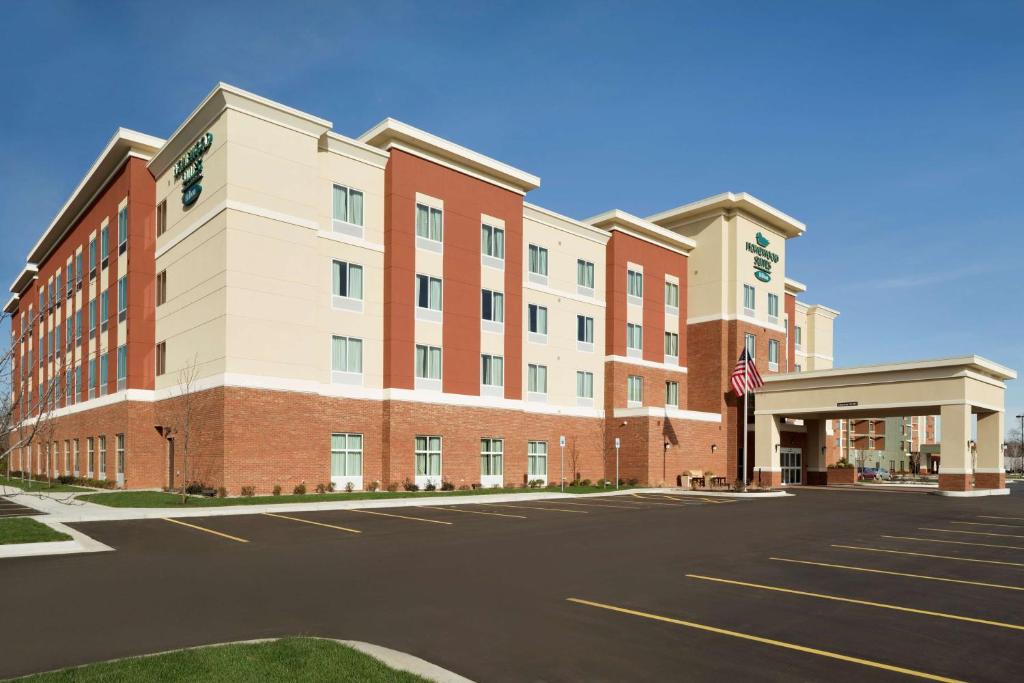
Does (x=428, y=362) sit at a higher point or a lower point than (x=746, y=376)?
higher

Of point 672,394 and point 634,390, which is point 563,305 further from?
point 672,394

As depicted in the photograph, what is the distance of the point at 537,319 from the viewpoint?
Result: 43.3m

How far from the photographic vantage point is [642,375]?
48.5m

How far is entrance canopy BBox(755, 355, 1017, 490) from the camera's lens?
41.8 m

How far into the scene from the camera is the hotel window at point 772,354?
54.2 metres

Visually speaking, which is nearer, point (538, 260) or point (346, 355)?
point (346, 355)

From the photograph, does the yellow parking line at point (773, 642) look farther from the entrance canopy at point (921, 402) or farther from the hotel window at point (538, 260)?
the entrance canopy at point (921, 402)

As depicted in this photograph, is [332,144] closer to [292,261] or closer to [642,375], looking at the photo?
[292,261]

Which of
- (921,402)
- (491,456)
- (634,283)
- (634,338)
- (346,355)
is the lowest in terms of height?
(491,456)

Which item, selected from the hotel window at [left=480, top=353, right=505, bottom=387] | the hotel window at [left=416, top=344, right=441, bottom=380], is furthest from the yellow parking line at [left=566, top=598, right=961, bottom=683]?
the hotel window at [left=480, top=353, right=505, bottom=387]

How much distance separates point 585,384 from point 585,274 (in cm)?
673

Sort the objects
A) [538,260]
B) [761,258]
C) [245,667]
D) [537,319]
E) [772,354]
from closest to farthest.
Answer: [245,667] < [537,319] < [538,260] < [761,258] < [772,354]

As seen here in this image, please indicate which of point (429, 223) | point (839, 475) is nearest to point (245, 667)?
point (429, 223)

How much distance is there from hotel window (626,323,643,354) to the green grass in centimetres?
4117
